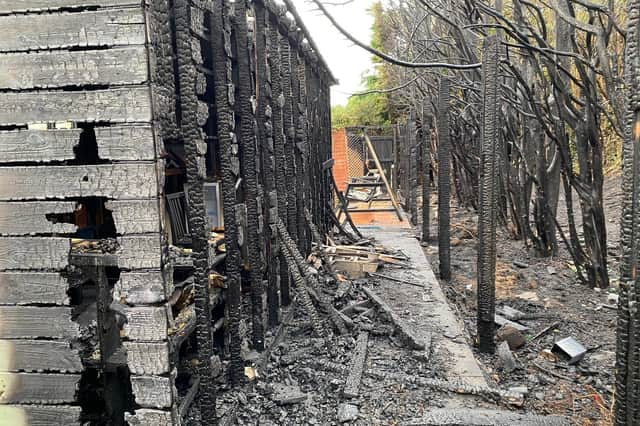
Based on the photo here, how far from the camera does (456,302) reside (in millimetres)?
7648

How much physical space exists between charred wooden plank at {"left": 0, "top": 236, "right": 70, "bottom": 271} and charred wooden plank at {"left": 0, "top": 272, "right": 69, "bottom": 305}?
0.16 feet

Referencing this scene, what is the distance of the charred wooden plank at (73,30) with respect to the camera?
2.53 meters

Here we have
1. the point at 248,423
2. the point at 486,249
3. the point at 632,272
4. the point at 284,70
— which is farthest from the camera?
the point at 284,70

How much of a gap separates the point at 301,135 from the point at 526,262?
15.4 ft

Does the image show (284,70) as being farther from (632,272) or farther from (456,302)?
(632,272)

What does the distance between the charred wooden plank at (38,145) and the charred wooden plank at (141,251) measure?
55 cm

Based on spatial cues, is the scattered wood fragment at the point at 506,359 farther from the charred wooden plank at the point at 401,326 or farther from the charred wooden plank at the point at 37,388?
the charred wooden plank at the point at 37,388

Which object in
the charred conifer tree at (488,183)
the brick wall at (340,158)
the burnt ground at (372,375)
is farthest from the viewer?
the brick wall at (340,158)

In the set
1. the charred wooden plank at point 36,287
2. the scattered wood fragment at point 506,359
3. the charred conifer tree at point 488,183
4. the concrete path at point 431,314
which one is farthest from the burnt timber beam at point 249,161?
the scattered wood fragment at point 506,359

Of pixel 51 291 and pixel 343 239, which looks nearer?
pixel 51 291

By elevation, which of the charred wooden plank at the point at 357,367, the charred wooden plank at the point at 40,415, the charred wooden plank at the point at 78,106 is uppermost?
the charred wooden plank at the point at 78,106

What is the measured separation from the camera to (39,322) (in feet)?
9.28

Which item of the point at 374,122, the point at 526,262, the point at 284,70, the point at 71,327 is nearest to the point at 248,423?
the point at 71,327

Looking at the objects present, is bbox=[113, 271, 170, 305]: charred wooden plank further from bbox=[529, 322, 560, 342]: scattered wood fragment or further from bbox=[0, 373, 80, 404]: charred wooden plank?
bbox=[529, 322, 560, 342]: scattered wood fragment
